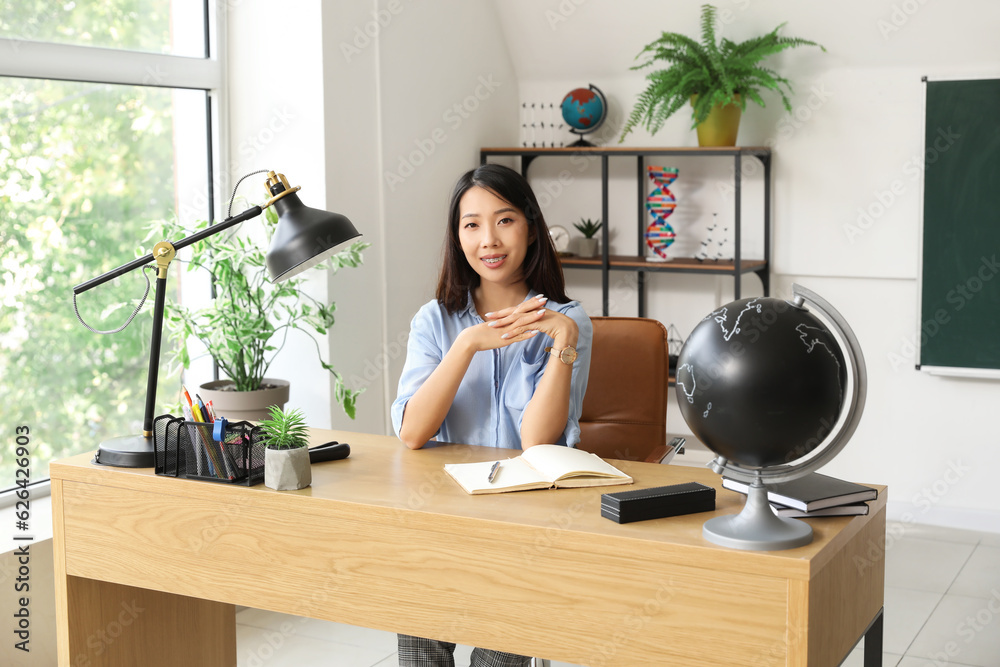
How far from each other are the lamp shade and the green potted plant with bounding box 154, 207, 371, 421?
3.30ft

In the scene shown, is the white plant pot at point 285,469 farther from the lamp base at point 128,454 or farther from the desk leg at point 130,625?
the desk leg at point 130,625

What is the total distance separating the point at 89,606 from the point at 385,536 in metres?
0.81

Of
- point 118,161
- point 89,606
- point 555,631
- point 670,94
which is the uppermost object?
point 670,94

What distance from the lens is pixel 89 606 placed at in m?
2.08

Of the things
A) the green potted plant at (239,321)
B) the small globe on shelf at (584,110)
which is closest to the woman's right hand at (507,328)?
the green potted plant at (239,321)

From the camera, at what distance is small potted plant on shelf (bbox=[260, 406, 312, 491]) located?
5.88 feet

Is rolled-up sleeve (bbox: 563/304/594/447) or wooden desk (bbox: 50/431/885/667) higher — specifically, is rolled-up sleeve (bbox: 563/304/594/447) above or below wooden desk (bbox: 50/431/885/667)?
above

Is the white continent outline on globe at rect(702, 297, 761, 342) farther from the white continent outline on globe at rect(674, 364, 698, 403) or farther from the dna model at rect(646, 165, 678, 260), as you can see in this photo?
the dna model at rect(646, 165, 678, 260)

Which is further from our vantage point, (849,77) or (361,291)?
(849,77)

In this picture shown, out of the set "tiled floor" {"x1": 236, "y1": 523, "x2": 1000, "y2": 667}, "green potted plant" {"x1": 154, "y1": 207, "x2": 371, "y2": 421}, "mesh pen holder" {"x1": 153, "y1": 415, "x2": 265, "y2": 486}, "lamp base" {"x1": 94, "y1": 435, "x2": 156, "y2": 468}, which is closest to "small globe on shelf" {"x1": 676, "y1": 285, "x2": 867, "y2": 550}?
"mesh pen holder" {"x1": 153, "y1": 415, "x2": 265, "y2": 486}

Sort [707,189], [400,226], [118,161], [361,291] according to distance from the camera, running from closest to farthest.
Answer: [118,161] → [361,291] → [400,226] → [707,189]

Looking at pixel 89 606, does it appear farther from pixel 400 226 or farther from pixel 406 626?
pixel 400 226

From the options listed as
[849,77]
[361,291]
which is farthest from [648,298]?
[361,291]

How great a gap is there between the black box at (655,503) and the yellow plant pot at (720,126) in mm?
2749
